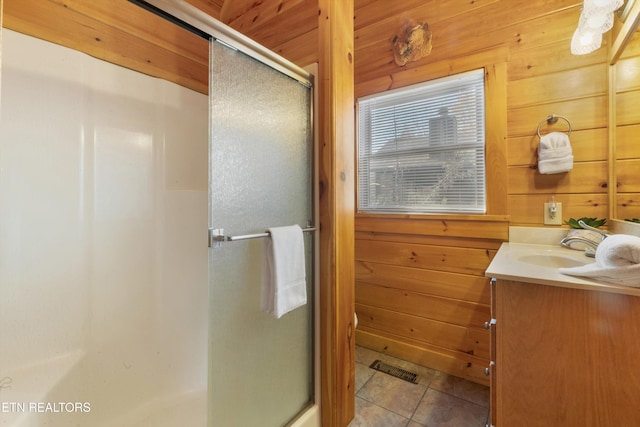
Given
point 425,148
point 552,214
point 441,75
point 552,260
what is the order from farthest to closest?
point 425,148
point 441,75
point 552,214
point 552,260

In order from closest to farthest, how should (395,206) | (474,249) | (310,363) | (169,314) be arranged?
(310,363)
(169,314)
(474,249)
(395,206)

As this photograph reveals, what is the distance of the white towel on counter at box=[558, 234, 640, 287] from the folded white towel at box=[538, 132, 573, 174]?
72cm

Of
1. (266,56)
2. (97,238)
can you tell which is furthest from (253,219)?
(97,238)

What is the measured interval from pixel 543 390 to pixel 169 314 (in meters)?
1.70

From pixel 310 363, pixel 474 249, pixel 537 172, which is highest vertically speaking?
pixel 537 172

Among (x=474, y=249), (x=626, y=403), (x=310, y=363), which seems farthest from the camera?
(x=474, y=249)

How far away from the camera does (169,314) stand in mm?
1528

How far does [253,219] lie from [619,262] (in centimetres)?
123

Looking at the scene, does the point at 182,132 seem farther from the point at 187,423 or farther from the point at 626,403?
the point at 626,403

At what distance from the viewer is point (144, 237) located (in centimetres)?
145

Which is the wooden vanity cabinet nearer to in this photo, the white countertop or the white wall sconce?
the white countertop

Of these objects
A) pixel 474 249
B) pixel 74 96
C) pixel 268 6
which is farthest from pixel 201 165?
pixel 474 249

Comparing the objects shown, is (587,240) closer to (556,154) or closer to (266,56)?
(556,154)

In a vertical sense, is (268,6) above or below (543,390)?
above
